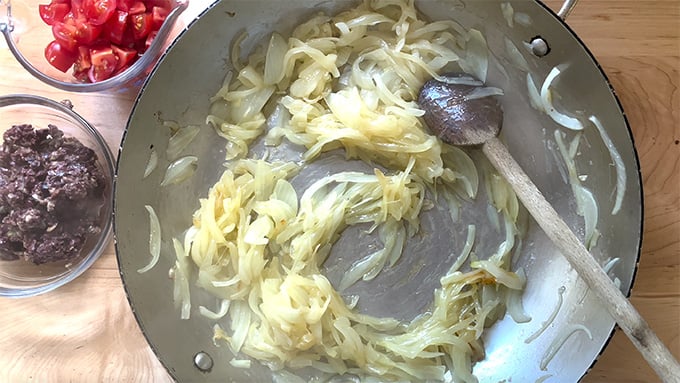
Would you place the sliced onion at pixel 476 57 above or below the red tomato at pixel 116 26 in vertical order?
below

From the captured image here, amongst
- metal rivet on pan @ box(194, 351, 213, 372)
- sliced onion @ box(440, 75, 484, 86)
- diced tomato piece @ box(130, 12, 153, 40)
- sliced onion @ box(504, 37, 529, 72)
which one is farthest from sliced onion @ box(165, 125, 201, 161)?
sliced onion @ box(504, 37, 529, 72)

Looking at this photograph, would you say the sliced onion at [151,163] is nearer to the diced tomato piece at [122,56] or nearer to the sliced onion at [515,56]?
the diced tomato piece at [122,56]

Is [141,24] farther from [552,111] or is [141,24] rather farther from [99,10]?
[552,111]

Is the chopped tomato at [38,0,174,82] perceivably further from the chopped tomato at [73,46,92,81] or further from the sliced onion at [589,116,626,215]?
the sliced onion at [589,116,626,215]

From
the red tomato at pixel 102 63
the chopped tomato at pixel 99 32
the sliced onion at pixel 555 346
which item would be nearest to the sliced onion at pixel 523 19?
the sliced onion at pixel 555 346

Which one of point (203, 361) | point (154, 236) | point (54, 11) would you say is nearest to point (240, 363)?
point (203, 361)

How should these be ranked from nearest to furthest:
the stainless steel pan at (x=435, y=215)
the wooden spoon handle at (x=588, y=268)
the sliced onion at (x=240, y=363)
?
→ 1. the wooden spoon handle at (x=588, y=268)
2. the stainless steel pan at (x=435, y=215)
3. the sliced onion at (x=240, y=363)

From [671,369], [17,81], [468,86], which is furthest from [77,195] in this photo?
[671,369]
